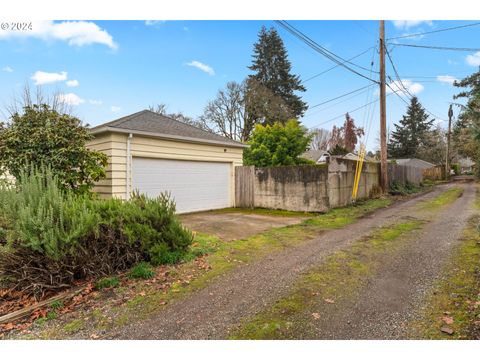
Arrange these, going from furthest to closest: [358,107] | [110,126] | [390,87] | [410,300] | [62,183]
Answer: [358,107] → [390,87] → [110,126] → [62,183] → [410,300]

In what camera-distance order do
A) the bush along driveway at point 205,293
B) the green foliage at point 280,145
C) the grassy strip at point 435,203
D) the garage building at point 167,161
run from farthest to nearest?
1. the green foliage at point 280,145
2. the grassy strip at point 435,203
3. the garage building at point 167,161
4. the bush along driveway at point 205,293

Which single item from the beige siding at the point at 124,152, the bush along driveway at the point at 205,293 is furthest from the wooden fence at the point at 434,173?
the bush along driveway at the point at 205,293

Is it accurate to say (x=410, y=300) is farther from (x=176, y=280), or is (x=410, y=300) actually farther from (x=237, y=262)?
(x=176, y=280)

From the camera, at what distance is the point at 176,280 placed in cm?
358

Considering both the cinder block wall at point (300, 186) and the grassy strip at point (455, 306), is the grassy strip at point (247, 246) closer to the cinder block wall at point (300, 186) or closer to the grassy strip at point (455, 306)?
the cinder block wall at point (300, 186)

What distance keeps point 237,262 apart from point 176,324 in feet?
5.74

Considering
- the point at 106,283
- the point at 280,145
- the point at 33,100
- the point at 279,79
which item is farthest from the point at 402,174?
the point at 33,100

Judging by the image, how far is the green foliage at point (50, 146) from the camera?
5.40 m

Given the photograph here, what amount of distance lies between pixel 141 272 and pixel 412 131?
40593 mm

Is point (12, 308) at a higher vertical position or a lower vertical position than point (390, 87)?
lower

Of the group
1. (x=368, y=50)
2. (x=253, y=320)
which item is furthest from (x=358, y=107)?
(x=253, y=320)

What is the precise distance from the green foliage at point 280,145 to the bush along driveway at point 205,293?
902 centimetres

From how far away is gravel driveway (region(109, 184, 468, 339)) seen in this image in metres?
2.39

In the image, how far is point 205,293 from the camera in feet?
10.4
